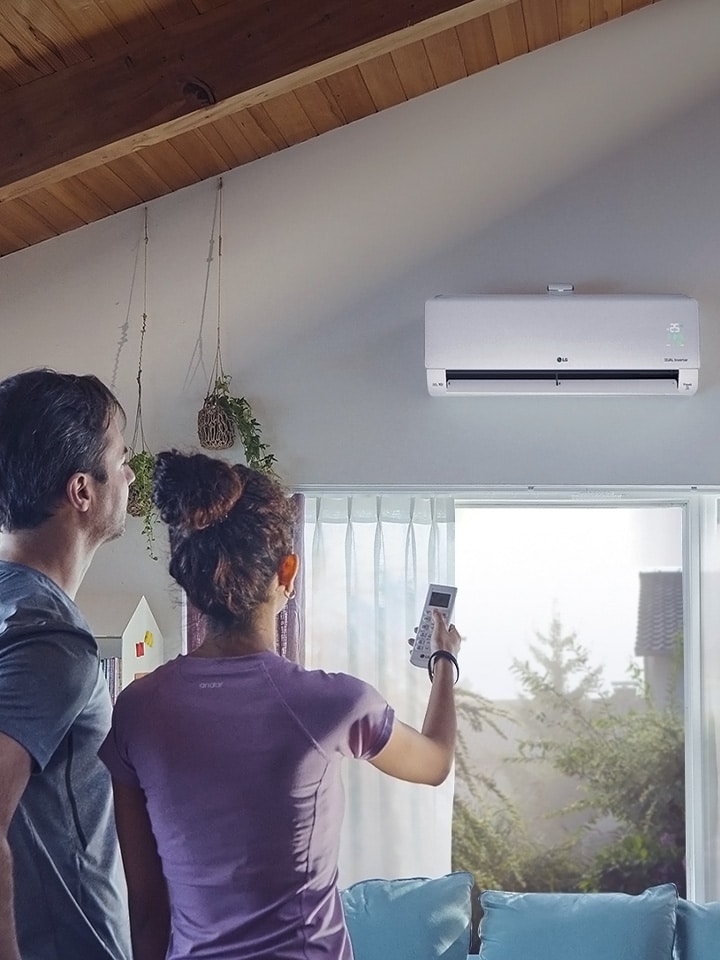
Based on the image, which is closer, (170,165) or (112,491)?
(112,491)

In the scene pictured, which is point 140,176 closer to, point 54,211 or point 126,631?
point 54,211

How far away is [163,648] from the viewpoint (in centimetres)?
343

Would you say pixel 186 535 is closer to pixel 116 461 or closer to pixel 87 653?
pixel 116 461

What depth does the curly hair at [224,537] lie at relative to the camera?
1383 mm

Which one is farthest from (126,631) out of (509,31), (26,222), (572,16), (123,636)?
(572,16)

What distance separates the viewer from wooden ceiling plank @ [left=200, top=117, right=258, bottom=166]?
3.26 meters

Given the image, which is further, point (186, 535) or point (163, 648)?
point (163, 648)

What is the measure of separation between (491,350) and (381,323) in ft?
A: 1.30

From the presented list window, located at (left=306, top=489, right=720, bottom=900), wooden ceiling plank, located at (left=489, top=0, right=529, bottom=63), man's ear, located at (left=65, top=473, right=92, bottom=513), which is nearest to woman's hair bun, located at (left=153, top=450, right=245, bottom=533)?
man's ear, located at (left=65, top=473, right=92, bottom=513)

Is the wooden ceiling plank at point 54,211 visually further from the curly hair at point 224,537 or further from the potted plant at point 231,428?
the curly hair at point 224,537

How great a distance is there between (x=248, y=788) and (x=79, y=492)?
15.2 inches

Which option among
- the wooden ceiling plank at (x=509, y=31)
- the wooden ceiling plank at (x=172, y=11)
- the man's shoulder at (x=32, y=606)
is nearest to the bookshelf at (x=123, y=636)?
the wooden ceiling plank at (x=172, y=11)

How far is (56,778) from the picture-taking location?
124 cm

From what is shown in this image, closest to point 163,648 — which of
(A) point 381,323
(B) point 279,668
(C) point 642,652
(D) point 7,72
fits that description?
(A) point 381,323
